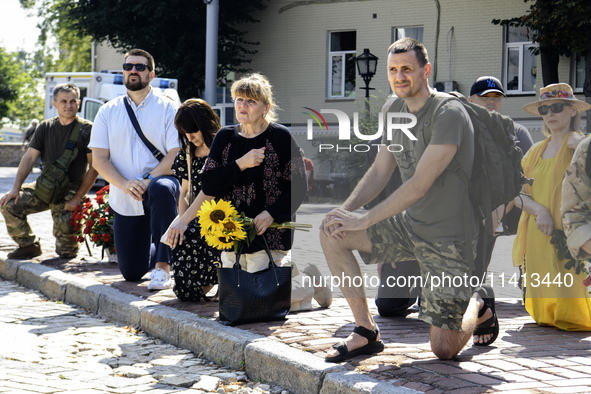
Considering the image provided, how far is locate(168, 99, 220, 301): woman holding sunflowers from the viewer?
20.1 feet

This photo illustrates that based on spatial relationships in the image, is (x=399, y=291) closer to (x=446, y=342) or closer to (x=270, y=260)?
(x=270, y=260)

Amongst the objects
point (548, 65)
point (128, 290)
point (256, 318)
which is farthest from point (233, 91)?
point (548, 65)

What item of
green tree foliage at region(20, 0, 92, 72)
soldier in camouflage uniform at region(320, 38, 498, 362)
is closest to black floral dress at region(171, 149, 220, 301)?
soldier in camouflage uniform at region(320, 38, 498, 362)

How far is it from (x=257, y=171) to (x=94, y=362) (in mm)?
1658

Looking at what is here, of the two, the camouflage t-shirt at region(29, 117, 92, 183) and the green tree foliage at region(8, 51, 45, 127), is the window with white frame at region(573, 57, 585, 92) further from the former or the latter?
the green tree foliage at region(8, 51, 45, 127)

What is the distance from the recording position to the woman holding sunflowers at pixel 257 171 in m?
5.68

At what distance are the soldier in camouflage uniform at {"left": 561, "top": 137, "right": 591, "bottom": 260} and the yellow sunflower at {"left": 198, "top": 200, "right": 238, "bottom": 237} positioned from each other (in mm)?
2141

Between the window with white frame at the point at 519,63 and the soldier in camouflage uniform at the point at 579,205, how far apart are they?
20127 millimetres

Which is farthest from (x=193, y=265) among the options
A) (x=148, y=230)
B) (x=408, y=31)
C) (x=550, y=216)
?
(x=408, y=31)

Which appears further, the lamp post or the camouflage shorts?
the lamp post

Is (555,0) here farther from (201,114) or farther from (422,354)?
(422,354)

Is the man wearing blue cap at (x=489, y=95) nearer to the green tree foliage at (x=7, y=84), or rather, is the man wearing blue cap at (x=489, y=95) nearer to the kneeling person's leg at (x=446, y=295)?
the kneeling person's leg at (x=446, y=295)

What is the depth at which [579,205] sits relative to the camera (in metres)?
4.42

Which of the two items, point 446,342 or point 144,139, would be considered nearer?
point 446,342
